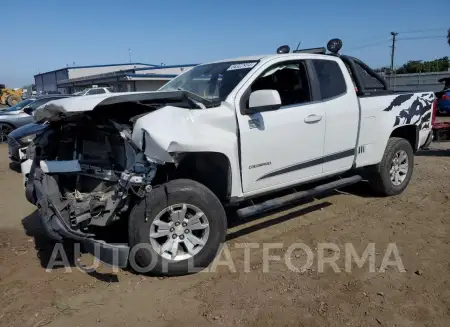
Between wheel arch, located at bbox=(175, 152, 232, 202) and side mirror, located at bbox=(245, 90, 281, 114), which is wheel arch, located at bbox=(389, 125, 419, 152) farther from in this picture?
wheel arch, located at bbox=(175, 152, 232, 202)

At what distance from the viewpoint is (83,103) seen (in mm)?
3545

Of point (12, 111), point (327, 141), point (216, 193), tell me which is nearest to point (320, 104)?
point (327, 141)

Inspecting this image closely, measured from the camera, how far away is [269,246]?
453 cm

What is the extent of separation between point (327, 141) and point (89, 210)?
9.33ft

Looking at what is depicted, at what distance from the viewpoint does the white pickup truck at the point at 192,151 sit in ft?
12.0

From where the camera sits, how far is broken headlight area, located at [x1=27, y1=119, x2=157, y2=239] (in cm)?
366

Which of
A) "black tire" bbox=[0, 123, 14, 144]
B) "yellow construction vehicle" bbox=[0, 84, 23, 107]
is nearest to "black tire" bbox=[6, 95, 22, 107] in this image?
"yellow construction vehicle" bbox=[0, 84, 23, 107]

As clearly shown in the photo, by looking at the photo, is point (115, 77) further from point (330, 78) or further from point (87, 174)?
point (87, 174)

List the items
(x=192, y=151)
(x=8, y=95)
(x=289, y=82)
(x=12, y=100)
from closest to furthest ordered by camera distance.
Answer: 1. (x=192, y=151)
2. (x=289, y=82)
3. (x=12, y=100)
4. (x=8, y=95)

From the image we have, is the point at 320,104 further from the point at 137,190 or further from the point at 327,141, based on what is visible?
the point at 137,190

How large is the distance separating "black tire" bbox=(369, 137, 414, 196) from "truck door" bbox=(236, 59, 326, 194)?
1.39m

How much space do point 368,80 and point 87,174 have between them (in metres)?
4.08

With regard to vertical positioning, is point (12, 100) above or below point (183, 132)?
below

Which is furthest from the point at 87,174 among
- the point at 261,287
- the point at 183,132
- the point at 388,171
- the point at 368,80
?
the point at 388,171
